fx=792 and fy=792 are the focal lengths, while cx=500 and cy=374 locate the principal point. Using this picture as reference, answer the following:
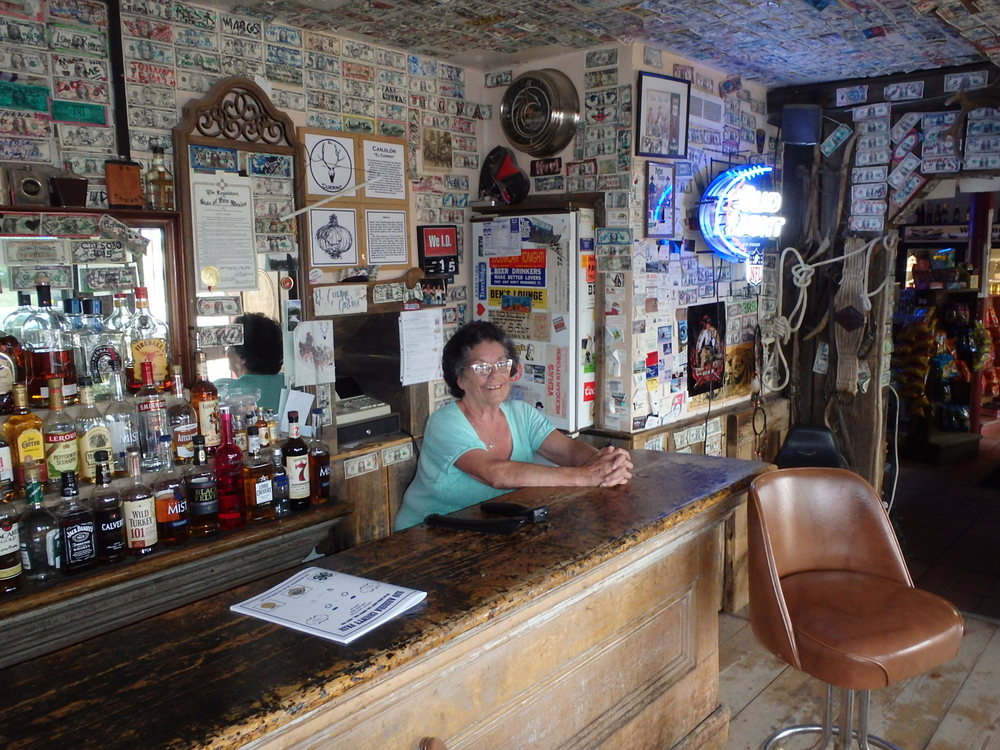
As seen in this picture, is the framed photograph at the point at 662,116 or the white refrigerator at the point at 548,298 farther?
the white refrigerator at the point at 548,298

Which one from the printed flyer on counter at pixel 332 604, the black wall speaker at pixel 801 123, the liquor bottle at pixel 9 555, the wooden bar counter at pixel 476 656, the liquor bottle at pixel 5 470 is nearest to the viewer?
the wooden bar counter at pixel 476 656

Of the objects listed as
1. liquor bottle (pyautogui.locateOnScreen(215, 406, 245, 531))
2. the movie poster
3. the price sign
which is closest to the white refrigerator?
the price sign

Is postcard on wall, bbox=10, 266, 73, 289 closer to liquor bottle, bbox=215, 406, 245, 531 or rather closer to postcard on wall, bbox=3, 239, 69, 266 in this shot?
postcard on wall, bbox=3, 239, 69, 266

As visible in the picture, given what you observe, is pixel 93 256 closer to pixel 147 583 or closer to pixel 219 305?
pixel 219 305

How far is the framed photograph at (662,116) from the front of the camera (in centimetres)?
348

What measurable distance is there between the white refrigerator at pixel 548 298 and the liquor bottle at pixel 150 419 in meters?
1.71

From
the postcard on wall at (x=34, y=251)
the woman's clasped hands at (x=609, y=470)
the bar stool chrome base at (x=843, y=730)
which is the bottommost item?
the bar stool chrome base at (x=843, y=730)

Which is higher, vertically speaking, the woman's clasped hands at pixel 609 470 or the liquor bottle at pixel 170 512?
the woman's clasped hands at pixel 609 470

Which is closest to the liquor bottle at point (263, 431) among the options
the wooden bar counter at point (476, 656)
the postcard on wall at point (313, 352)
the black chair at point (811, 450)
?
the postcard on wall at point (313, 352)

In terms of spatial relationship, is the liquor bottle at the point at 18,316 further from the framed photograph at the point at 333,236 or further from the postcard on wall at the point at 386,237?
the postcard on wall at the point at 386,237

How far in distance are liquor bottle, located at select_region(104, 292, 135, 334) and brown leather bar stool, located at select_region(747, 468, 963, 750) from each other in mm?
2093

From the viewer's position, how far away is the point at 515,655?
1.67m

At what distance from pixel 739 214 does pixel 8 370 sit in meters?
3.16

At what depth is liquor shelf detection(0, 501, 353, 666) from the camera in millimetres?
2252
